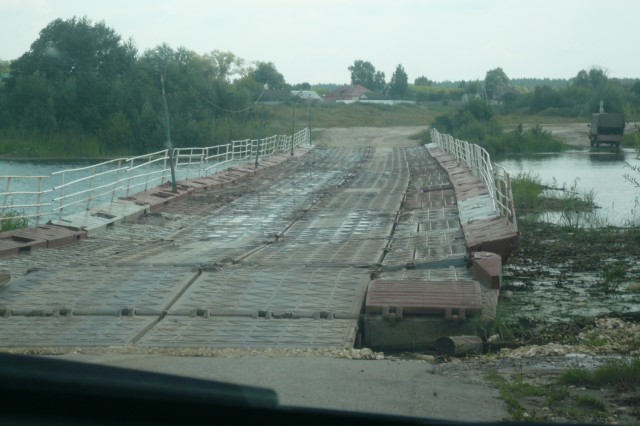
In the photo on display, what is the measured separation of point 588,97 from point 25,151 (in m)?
60.3

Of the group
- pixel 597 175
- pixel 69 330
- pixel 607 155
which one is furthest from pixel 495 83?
pixel 69 330

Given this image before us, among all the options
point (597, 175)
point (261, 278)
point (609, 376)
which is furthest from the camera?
point (597, 175)

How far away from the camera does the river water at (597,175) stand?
2799cm

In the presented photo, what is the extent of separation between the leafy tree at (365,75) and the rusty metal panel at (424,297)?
181 meters

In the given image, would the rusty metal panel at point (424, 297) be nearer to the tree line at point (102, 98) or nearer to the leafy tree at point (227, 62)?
the tree line at point (102, 98)

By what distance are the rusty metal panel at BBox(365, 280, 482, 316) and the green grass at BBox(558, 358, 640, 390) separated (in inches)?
129

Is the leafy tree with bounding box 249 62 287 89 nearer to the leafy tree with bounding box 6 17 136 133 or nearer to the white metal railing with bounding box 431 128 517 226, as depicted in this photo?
the leafy tree with bounding box 6 17 136 133

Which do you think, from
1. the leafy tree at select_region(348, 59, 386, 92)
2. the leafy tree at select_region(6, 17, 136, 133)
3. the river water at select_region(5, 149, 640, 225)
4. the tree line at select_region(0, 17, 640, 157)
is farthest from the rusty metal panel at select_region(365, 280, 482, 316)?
the leafy tree at select_region(348, 59, 386, 92)

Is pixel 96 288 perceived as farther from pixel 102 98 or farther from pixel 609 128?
pixel 609 128

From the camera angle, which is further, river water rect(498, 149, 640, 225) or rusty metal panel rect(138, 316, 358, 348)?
river water rect(498, 149, 640, 225)

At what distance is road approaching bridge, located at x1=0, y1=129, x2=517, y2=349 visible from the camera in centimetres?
1077

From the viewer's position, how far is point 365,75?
193500 mm

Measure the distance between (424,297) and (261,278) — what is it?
119 inches

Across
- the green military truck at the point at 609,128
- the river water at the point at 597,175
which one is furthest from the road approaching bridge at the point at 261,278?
the green military truck at the point at 609,128
